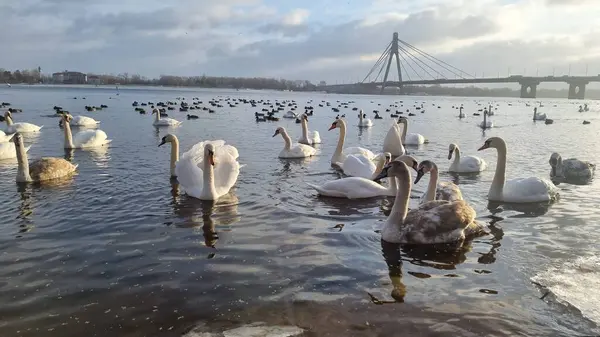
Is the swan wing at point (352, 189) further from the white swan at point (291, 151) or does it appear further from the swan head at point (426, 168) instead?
the white swan at point (291, 151)

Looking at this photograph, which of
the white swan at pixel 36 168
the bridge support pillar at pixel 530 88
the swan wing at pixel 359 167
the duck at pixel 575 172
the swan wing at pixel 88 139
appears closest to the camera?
the white swan at pixel 36 168

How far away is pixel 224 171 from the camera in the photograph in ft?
33.4

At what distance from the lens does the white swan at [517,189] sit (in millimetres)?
9492

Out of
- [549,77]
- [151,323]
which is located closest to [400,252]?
[151,323]

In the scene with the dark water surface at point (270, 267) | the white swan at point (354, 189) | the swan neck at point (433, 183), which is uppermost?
the swan neck at point (433, 183)

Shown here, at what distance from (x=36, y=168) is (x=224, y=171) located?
4212 millimetres

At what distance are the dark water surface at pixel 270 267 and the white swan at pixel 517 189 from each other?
0.33 metres

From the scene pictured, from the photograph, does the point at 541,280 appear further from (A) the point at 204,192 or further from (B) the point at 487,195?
(A) the point at 204,192

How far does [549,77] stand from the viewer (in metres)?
89.7

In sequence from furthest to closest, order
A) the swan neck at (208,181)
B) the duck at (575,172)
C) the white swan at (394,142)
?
the white swan at (394,142), the duck at (575,172), the swan neck at (208,181)

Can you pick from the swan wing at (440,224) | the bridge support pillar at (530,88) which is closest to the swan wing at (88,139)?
the swan wing at (440,224)

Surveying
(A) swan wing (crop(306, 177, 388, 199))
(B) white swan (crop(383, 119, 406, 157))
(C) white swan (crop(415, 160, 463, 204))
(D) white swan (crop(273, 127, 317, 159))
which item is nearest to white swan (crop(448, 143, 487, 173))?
(B) white swan (crop(383, 119, 406, 157))

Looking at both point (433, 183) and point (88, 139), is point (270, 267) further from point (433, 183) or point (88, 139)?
point (88, 139)

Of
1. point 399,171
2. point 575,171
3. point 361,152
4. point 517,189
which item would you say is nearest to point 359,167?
point 361,152
